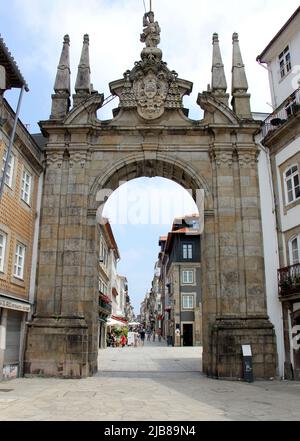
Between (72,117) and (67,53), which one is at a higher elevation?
(67,53)

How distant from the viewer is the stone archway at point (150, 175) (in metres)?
15.7

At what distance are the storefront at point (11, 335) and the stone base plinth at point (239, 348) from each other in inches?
273

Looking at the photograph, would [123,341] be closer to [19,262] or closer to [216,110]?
[19,262]

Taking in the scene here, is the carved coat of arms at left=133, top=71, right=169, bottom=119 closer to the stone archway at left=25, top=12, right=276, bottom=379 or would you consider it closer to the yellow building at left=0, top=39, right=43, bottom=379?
the stone archway at left=25, top=12, right=276, bottom=379

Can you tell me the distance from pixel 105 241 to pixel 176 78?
24757mm

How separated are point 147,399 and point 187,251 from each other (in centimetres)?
3547

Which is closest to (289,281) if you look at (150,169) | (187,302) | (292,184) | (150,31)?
(292,184)

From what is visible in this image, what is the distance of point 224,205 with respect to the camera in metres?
17.4

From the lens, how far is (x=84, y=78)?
18844 mm

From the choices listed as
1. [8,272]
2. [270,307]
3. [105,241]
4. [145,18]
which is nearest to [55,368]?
→ [8,272]

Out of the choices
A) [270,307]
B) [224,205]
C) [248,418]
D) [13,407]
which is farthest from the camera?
[224,205]

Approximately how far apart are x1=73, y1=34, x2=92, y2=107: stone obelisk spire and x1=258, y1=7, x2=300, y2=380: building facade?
775cm

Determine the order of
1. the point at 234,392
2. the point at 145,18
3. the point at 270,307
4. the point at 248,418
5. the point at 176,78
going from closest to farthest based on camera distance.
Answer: the point at 248,418, the point at 234,392, the point at 270,307, the point at 176,78, the point at 145,18
